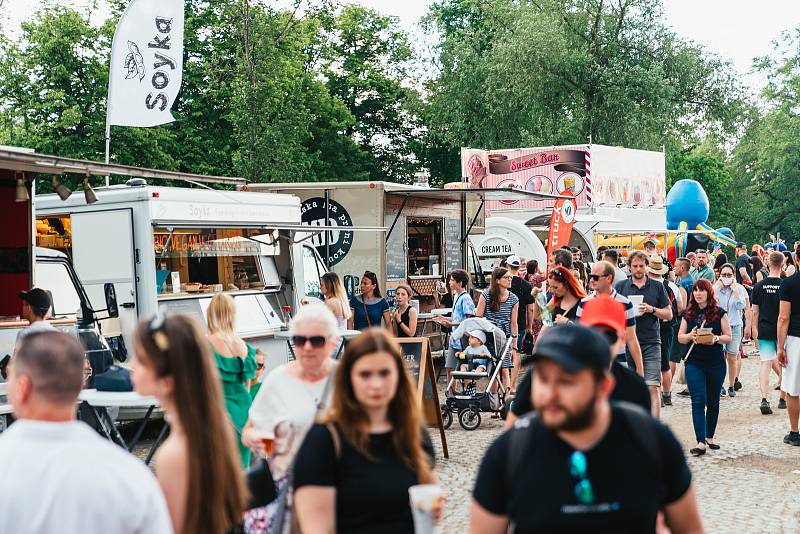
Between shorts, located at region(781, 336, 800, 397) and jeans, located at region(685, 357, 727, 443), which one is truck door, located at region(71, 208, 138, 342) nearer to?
jeans, located at region(685, 357, 727, 443)

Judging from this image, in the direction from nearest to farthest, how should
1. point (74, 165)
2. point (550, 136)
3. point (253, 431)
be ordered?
point (253, 431), point (74, 165), point (550, 136)

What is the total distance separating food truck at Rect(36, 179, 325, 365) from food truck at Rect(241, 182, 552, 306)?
1496 mm

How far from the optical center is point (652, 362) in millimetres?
10492

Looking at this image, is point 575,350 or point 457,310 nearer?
point 575,350

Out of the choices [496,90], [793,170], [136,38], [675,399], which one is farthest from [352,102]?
[675,399]

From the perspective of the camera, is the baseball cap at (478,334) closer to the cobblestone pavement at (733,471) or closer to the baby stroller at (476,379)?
the baby stroller at (476,379)

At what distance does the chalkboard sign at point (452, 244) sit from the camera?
19812mm

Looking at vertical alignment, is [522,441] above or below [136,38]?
below

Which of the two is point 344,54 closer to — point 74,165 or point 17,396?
point 74,165

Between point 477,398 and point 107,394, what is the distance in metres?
4.71

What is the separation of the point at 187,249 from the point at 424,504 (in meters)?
9.11

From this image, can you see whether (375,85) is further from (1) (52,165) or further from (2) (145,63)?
(1) (52,165)

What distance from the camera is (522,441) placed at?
118 inches

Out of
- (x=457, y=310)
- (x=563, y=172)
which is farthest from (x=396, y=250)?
(x=563, y=172)
